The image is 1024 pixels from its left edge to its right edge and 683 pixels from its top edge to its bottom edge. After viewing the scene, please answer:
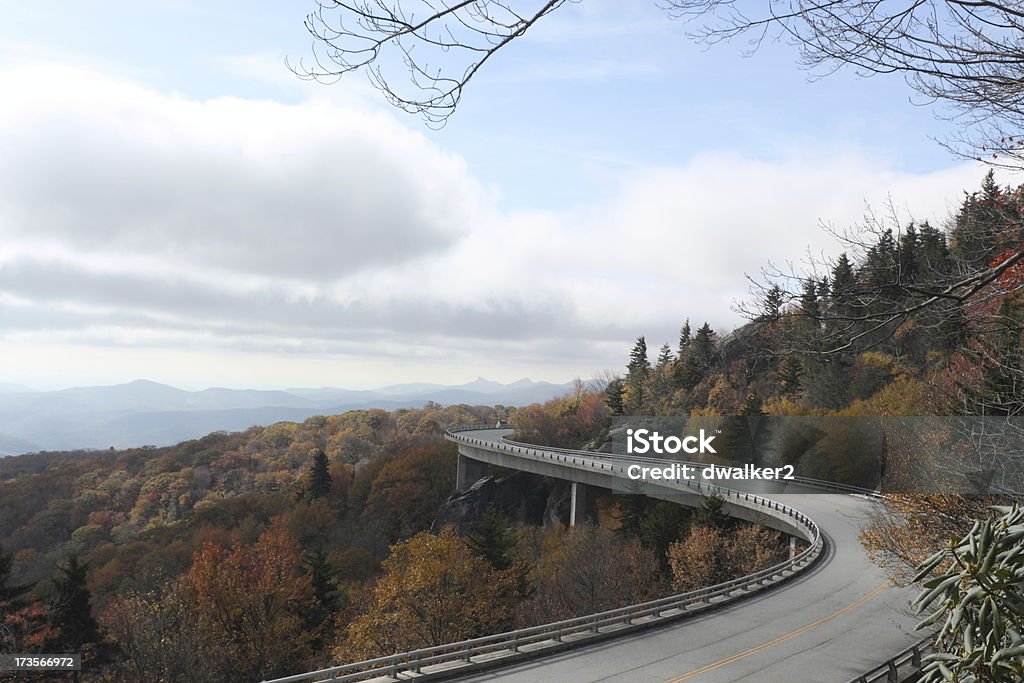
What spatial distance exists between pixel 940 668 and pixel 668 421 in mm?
64494

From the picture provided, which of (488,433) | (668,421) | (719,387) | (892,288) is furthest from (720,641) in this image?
(488,433)

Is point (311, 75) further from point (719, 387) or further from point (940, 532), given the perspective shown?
point (719, 387)

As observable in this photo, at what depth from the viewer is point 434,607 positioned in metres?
31.7

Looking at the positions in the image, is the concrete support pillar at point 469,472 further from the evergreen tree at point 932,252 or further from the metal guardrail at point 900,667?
the evergreen tree at point 932,252

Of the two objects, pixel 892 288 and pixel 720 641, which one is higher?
pixel 892 288

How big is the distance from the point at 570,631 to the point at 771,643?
560cm

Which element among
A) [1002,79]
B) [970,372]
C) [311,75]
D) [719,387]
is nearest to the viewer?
[311,75]

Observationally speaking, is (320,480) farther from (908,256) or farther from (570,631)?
(908,256)

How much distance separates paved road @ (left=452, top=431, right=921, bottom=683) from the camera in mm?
15635

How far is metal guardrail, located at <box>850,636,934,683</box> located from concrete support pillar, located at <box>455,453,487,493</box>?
65.9 m

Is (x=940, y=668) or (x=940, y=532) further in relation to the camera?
(x=940, y=532)

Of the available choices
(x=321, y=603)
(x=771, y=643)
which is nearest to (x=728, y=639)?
(x=771, y=643)

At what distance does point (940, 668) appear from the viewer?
232 inches

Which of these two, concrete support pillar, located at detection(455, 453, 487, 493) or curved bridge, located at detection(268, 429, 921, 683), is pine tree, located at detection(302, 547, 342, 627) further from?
concrete support pillar, located at detection(455, 453, 487, 493)
